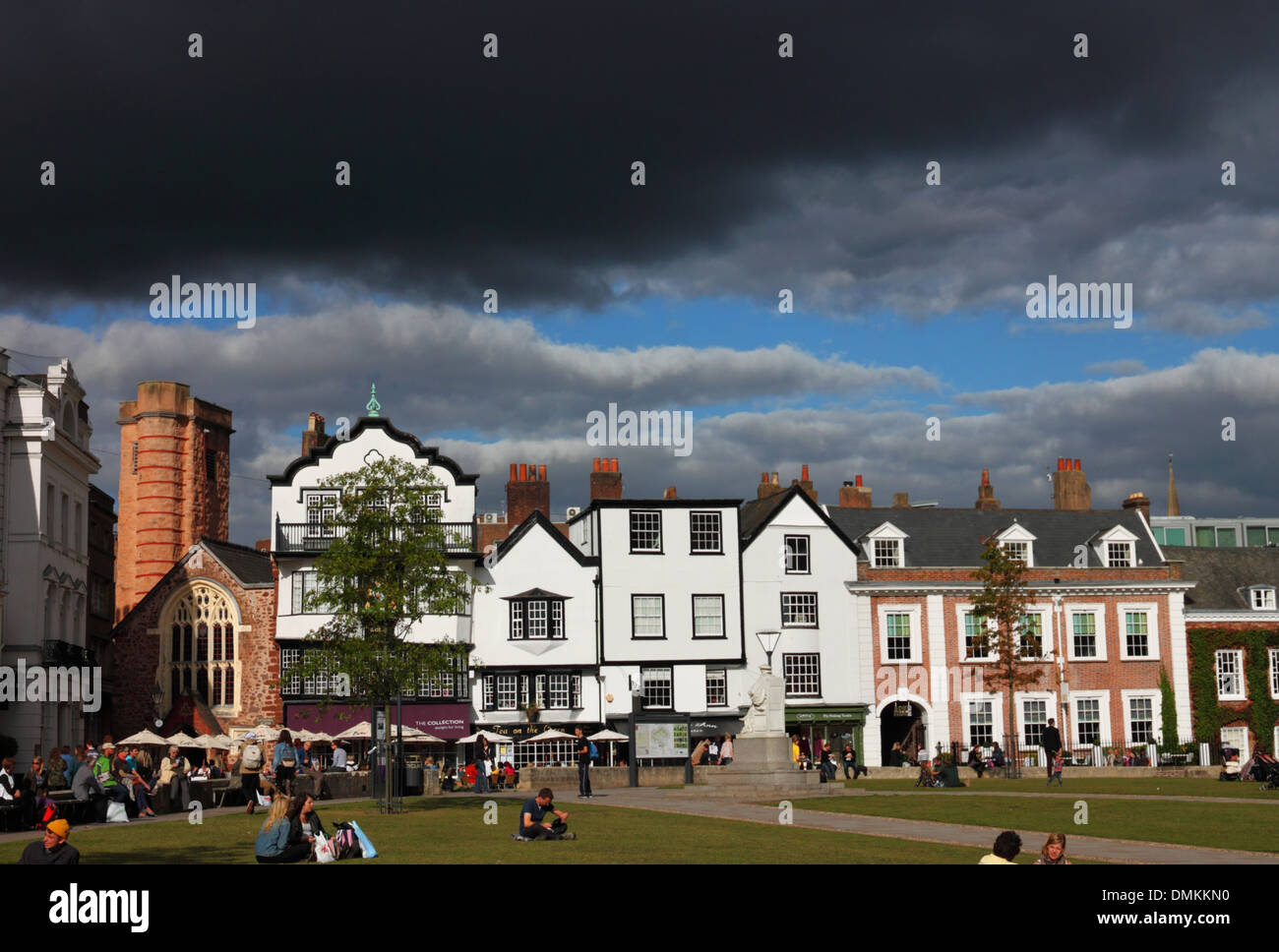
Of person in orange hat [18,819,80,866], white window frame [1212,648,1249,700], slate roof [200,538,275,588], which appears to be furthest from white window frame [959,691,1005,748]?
person in orange hat [18,819,80,866]

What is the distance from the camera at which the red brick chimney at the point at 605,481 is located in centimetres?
6706

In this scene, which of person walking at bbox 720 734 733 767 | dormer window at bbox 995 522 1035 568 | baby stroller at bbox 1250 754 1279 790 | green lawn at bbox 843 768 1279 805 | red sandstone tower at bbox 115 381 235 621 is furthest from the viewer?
red sandstone tower at bbox 115 381 235 621

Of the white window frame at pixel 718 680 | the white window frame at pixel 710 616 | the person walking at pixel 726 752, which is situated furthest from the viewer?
the white window frame at pixel 710 616

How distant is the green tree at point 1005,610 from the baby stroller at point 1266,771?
13.5m

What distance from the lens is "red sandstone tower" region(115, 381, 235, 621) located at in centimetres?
7269

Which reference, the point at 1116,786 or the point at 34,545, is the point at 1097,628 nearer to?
the point at 1116,786

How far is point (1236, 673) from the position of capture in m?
66.2

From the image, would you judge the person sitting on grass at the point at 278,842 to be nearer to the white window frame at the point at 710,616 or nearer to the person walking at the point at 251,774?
the person walking at the point at 251,774

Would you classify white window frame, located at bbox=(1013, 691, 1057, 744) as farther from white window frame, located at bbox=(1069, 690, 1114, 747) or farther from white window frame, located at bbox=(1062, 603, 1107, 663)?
white window frame, located at bbox=(1062, 603, 1107, 663)

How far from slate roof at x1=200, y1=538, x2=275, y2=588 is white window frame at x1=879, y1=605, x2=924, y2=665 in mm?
27115

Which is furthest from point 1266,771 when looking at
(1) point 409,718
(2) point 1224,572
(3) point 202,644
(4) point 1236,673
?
(3) point 202,644

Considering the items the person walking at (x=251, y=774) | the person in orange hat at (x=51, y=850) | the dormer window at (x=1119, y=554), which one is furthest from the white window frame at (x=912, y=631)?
the person in orange hat at (x=51, y=850)
